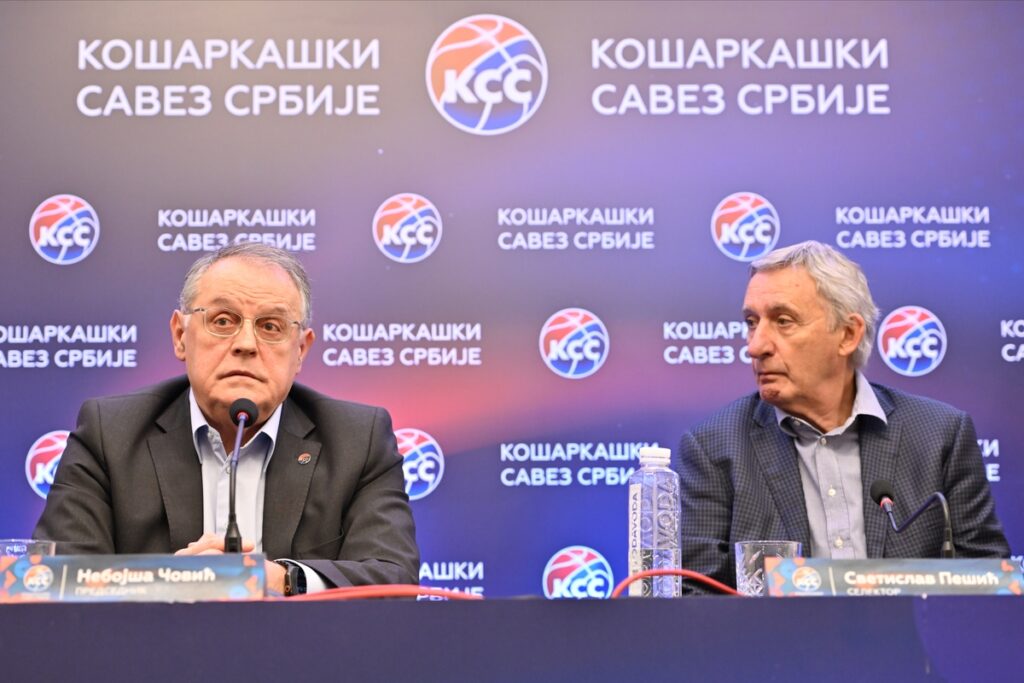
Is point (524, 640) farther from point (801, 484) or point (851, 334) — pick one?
point (851, 334)

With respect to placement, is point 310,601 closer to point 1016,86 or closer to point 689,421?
point 689,421

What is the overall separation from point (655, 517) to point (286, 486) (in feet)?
3.09

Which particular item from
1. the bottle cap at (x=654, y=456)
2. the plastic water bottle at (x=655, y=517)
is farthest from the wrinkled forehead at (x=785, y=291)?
the bottle cap at (x=654, y=456)

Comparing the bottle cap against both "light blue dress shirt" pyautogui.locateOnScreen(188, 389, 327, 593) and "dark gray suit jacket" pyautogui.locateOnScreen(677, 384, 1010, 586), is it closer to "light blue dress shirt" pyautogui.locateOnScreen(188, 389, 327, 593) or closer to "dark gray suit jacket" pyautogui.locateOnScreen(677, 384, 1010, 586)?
"dark gray suit jacket" pyautogui.locateOnScreen(677, 384, 1010, 586)

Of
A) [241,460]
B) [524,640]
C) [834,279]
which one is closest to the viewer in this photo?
[524,640]

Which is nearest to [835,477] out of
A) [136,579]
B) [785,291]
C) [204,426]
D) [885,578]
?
[785,291]

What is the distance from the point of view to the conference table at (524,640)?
5.76 feet

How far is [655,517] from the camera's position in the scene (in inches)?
105

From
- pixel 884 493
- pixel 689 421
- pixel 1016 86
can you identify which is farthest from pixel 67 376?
pixel 1016 86

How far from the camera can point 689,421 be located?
4.09 m

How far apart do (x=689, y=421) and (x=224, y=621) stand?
254 cm

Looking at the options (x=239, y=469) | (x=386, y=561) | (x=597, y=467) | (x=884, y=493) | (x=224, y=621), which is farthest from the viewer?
(x=597, y=467)

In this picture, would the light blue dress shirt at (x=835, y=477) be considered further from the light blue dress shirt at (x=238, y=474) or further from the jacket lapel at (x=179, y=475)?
the jacket lapel at (x=179, y=475)

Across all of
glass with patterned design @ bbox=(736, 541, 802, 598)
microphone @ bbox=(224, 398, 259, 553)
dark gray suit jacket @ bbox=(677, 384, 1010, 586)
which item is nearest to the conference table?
microphone @ bbox=(224, 398, 259, 553)
